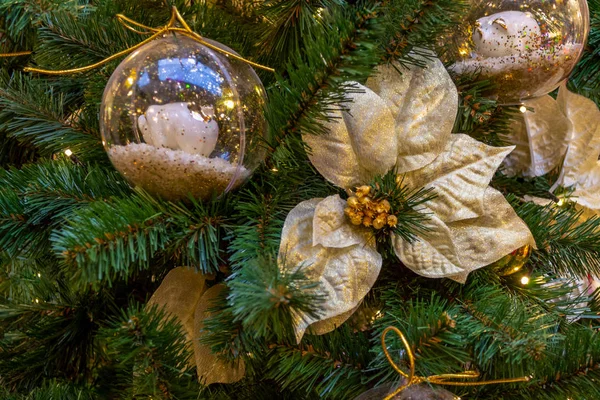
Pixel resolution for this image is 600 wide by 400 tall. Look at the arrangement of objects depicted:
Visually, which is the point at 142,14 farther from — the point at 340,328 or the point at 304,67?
the point at 340,328

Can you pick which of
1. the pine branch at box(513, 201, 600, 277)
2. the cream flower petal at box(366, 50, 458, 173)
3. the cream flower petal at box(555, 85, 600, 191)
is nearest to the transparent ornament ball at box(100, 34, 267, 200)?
the cream flower petal at box(366, 50, 458, 173)

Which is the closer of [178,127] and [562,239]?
[178,127]

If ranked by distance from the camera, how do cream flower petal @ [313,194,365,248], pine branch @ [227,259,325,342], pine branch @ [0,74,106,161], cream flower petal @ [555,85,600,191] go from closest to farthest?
pine branch @ [227,259,325,342] → cream flower petal @ [313,194,365,248] → pine branch @ [0,74,106,161] → cream flower petal @ [555,85,600,191]

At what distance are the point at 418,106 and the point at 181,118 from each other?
0.58 feet

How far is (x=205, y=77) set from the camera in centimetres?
41

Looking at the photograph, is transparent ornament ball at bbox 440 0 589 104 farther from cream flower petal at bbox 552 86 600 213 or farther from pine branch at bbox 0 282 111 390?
pine branch at bbox 0 282 111 390

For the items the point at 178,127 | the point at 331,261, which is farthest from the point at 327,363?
the point at 178,127

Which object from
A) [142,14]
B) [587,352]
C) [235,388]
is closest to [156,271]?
[235,388]

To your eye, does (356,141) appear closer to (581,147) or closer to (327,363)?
(327,363)

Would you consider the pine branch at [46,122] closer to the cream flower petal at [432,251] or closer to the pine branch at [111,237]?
the pine branch at [111,237]

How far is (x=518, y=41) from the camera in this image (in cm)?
51

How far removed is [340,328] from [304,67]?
191 millimetres

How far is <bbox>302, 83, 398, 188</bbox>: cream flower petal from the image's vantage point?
0.45m

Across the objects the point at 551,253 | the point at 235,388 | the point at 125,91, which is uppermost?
the point at 125,91
